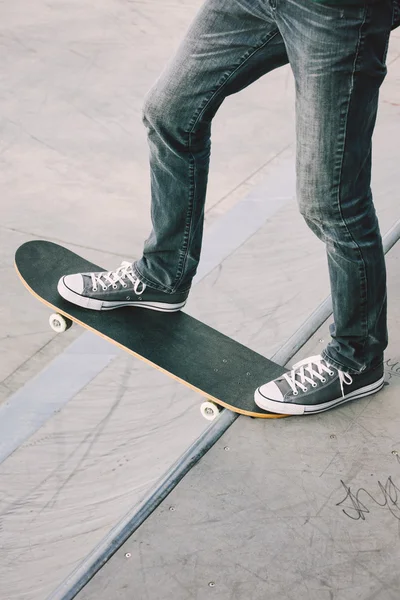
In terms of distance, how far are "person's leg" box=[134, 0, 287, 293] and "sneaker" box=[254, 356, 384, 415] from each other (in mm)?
452

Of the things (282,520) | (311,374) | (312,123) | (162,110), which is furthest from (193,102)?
(282,520)

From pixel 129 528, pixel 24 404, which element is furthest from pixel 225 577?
pixel 24 404

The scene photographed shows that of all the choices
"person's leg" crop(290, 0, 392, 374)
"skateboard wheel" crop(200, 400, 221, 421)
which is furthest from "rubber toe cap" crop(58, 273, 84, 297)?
"person's leg" crop(290, 0, 392, 374)

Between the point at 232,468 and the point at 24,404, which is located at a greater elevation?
the point at 232,468

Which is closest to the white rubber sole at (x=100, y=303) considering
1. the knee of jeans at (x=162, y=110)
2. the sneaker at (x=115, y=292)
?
the sneaker at (x=115, y=292)

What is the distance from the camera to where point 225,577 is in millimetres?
1612

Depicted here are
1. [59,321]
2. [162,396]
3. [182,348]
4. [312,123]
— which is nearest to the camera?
[312,123]

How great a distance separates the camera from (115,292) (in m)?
2.36

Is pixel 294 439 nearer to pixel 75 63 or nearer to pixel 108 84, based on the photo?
pixel 108 84

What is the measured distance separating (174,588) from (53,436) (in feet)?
3.33

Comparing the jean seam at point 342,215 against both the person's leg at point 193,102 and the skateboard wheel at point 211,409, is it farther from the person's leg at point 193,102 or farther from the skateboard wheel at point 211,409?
the skateboard wheel at point 211,409

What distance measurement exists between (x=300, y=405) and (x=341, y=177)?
1.95ft

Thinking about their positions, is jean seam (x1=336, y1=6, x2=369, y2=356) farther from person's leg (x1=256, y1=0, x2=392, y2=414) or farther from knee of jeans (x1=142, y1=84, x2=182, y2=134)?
knee of jeans (x1=142, y1=84, x2=182, y2=134)

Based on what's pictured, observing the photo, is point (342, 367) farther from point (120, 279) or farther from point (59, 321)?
point (59, 321)
